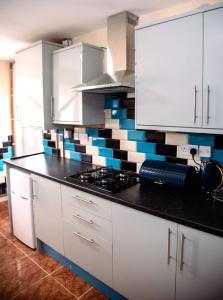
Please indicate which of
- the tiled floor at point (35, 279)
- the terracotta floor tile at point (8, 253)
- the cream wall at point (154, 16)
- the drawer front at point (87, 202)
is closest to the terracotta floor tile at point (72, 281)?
the tiled floor at point (35, 279)

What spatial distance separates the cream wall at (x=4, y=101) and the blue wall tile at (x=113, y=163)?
2183mm

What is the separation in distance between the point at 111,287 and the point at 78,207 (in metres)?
0.60

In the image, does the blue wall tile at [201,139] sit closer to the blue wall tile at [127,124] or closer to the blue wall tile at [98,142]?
the blue wall tile at [127,124]

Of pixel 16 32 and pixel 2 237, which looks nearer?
pixel 16 32

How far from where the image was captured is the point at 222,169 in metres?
1.63

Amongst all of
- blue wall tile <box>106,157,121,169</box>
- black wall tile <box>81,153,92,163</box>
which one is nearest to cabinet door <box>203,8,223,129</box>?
blue wall tile <box>106,157,121,169</box>

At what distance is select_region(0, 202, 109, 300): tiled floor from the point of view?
183cm

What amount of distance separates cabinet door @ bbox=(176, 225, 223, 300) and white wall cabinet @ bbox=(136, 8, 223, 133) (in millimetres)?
621

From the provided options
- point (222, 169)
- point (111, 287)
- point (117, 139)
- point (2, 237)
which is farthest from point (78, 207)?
point (2, 237)

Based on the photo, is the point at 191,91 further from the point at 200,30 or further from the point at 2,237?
the point at 2,237

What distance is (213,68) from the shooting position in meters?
1.38

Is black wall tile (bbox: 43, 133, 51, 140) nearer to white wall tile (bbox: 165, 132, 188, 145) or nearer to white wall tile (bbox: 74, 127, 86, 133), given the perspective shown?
white wall tile (bbox: 74, 127, 86, 133)

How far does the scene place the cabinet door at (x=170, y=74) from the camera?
4.75 ft

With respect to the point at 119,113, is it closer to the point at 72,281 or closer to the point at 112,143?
the point at 112,143
